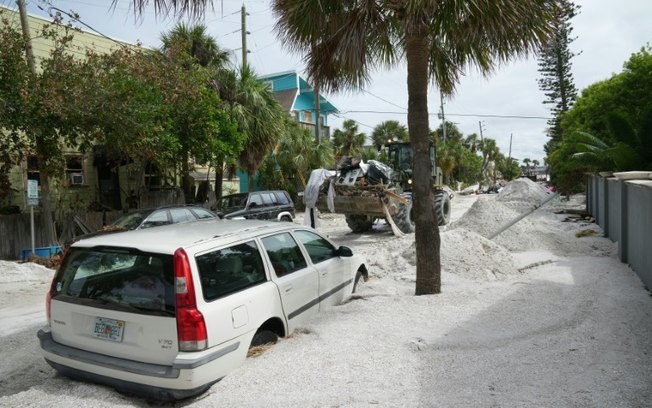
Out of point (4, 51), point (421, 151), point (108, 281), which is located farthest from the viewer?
point (4, 51)

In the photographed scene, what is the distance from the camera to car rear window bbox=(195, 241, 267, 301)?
3.96 m

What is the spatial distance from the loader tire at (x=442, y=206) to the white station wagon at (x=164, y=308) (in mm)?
12951

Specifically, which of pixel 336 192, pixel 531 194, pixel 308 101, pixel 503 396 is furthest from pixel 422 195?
pixel 308 101

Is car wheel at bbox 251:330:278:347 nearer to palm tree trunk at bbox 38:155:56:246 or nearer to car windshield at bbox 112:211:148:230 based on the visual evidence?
car windshield at bbox 112:211:148:230

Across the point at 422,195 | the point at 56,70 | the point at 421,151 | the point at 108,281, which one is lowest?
the point at 108,281

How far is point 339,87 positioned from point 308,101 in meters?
33.4

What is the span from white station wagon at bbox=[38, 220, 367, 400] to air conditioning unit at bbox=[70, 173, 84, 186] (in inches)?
576

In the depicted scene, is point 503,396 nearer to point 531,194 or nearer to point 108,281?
point 108,281

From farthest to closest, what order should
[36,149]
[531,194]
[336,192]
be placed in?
[531,194] < [336,192] < [36,149]

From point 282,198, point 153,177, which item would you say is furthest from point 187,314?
point 153,177

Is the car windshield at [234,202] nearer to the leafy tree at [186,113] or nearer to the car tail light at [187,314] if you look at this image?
the leafy tree at [186,113]

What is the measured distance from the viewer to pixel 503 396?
3.56 meters

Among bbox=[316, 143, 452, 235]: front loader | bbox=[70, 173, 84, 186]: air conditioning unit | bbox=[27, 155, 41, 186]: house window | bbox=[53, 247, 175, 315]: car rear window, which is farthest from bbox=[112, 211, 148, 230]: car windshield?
bbox=[53, 247, 175, 315]: car rear window

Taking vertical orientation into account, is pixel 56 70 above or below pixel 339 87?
above
